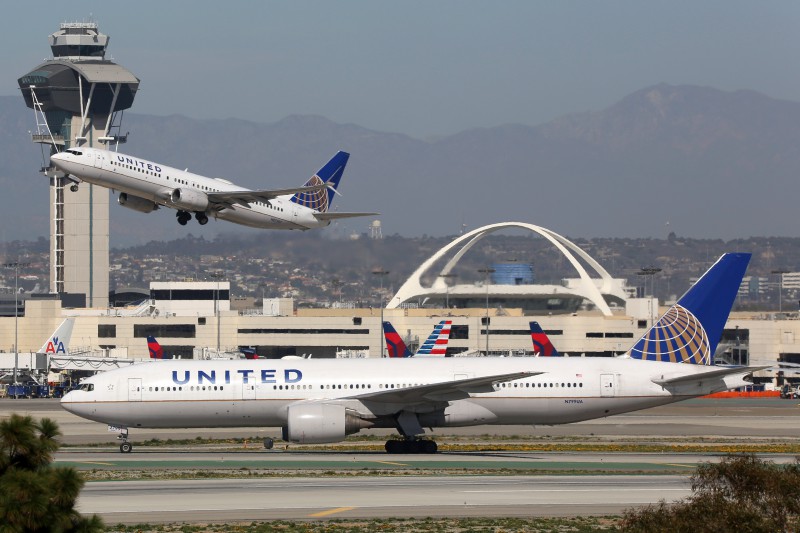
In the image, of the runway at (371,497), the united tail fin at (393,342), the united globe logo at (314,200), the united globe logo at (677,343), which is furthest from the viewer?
the united tail fin at (393,342)

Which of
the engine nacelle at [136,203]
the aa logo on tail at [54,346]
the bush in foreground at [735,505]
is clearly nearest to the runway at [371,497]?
the bush in foreground at [735,505]

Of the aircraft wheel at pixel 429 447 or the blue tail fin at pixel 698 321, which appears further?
the blue tail fin at pixel 698 321

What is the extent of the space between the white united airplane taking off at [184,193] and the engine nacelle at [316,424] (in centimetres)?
1526

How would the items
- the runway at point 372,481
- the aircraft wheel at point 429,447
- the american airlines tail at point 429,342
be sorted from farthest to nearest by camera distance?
the american airlines tail at point 429,342 → the aircraft wheel at point 429,447 → the runway at point 372,481

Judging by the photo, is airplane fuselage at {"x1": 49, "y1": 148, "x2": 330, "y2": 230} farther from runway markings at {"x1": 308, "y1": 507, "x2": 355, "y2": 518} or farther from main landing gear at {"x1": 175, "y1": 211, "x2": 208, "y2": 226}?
runway markings at {"x1": 308, "y1": 507, "x2": 355, "y2": 518}

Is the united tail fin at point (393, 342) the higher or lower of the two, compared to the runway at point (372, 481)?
higher

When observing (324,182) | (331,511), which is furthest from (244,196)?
(331,511)

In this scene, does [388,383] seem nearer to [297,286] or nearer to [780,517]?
[780,517]

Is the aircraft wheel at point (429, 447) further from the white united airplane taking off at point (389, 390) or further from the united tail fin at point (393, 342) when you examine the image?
the united tail fin at point (393, 342)

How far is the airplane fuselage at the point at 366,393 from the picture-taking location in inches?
2069

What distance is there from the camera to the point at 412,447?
52.5 m

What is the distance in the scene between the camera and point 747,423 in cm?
7450

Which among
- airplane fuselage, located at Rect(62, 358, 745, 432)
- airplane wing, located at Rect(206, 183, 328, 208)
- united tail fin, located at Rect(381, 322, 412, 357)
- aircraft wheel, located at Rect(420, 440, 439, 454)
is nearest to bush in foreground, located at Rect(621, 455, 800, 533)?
airplane fuselage, located at Rect(62, 358, 745, 432)

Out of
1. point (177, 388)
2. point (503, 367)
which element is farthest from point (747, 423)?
point (177, 388)
